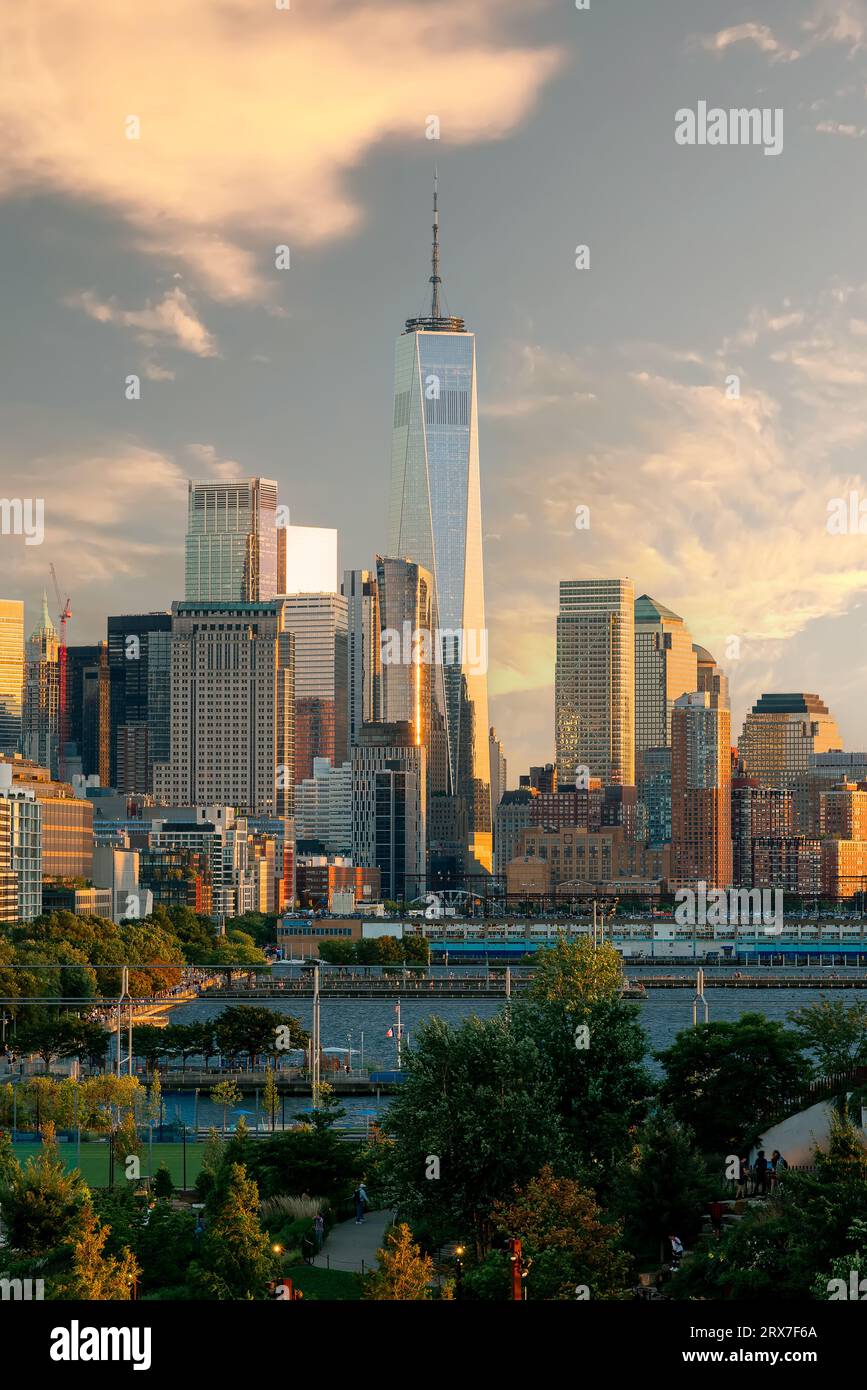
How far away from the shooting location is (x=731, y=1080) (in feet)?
140

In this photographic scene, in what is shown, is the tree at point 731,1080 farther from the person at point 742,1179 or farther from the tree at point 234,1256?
the tree at point 234,1256

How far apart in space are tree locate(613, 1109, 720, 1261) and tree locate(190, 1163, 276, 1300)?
6.60 meters

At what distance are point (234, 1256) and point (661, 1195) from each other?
7.77 metres

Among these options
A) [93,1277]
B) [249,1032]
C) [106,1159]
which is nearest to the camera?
[93,1277]

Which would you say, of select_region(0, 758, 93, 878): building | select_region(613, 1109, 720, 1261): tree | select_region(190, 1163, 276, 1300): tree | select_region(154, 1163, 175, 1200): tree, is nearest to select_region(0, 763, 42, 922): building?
select_region(0, 758, 93, 878): building

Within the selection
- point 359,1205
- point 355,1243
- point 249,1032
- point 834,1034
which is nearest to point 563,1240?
point 355,1243

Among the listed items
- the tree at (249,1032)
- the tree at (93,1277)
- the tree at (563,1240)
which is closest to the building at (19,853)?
the tree at (249,1032)

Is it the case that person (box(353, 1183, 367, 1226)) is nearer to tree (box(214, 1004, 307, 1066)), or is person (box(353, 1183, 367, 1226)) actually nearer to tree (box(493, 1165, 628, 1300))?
tree (box(493, 1165, 628, 1300))

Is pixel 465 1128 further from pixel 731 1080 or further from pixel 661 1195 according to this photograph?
pixel 731 1080

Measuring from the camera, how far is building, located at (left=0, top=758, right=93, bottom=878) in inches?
6772

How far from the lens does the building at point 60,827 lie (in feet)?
564

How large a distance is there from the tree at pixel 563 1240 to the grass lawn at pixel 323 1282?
299 centimetres

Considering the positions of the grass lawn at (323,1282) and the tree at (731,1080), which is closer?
the grass lawn at (323,1282)
